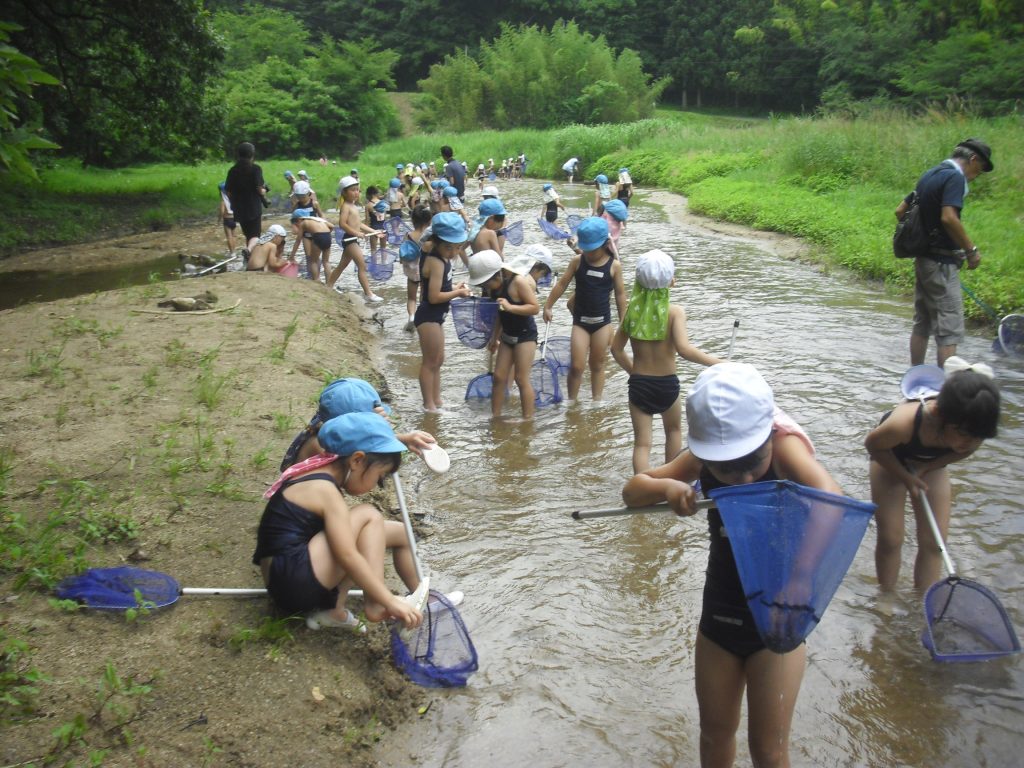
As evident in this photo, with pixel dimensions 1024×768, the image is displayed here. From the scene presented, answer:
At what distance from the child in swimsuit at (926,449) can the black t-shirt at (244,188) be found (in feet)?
34.8

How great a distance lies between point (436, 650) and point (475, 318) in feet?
12.5

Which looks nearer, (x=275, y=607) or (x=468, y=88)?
(x=275, y=607)

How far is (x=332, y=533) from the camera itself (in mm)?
3469

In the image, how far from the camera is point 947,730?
364cm

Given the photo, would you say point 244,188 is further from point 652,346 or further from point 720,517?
point 720,517

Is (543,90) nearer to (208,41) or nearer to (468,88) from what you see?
(468,88)

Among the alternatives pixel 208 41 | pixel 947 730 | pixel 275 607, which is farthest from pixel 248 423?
pixel 208 41

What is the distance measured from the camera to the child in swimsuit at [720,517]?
2.48 metres

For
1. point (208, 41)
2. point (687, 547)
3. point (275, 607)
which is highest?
point (208, 41)

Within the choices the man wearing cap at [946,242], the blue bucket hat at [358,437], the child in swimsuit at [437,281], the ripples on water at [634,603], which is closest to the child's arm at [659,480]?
the blue bucket hat at [358,437]

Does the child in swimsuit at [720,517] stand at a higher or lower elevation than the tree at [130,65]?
lower

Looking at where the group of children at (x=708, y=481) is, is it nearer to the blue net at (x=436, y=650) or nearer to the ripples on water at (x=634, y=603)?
the blue net at (x=436, y=650)

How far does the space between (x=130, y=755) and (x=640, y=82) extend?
189 ft

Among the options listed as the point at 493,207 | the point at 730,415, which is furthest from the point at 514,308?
the point at 730,415
